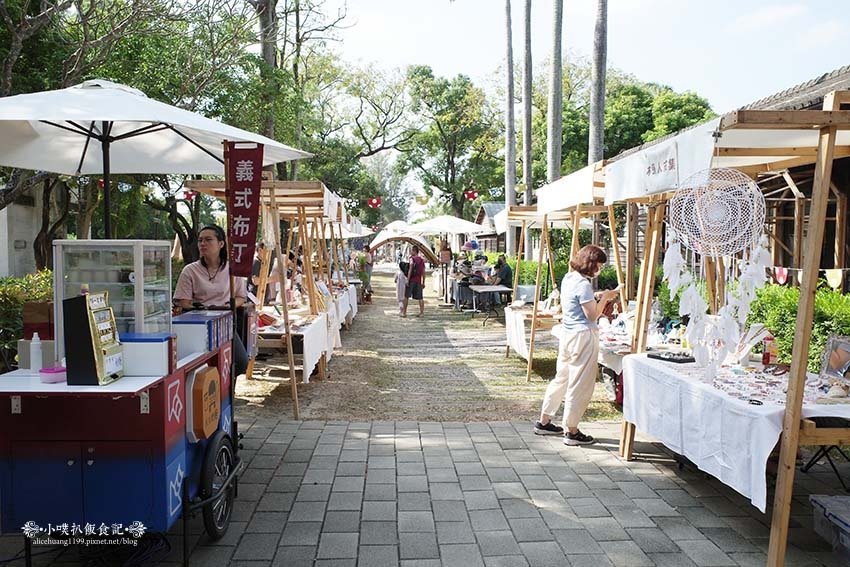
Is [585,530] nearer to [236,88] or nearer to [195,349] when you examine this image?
[195,349]

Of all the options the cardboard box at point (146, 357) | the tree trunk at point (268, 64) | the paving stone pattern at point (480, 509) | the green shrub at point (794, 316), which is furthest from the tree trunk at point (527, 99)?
the cardboard box at point (146, 357)

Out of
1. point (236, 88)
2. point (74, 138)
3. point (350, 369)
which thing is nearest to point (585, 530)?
point (74, 138)

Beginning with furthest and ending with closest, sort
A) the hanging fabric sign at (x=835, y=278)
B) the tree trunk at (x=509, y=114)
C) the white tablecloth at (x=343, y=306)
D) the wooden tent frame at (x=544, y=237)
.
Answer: the tree trunk at (x=509, y=114), the white tablecloth at (x=343, y=306), the wooden tent frame at (x=544, y=237), the hanging fabric sign at (x=835, y=278)

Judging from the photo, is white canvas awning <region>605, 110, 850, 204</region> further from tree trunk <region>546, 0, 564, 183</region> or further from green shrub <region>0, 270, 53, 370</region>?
tree trunk <region>546, 0, 564, 183</region>

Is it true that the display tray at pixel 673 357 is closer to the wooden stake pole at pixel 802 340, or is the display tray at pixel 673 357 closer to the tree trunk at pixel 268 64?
the wooden stake pole at pixel 802 340

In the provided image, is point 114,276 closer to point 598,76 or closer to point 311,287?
point 311,287

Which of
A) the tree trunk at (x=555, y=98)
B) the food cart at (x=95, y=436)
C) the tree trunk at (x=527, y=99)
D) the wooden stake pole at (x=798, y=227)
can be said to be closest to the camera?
the food cart at (x=95, y=436)

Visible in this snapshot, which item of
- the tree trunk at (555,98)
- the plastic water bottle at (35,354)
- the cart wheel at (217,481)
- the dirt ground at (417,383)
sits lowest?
the dirt ground at (417,383)

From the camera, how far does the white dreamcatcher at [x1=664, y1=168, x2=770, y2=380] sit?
385cm

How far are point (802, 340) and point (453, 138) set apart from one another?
34.2 metres

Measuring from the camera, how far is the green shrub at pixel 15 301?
5660 mm

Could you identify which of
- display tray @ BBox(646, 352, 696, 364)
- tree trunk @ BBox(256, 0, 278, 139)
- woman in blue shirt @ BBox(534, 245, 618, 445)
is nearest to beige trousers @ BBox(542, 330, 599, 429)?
woman in blue shirt @ BBox(534, 245, 618, 445)

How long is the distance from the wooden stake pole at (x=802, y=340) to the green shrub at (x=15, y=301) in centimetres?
522

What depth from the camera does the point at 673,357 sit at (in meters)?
4.68
